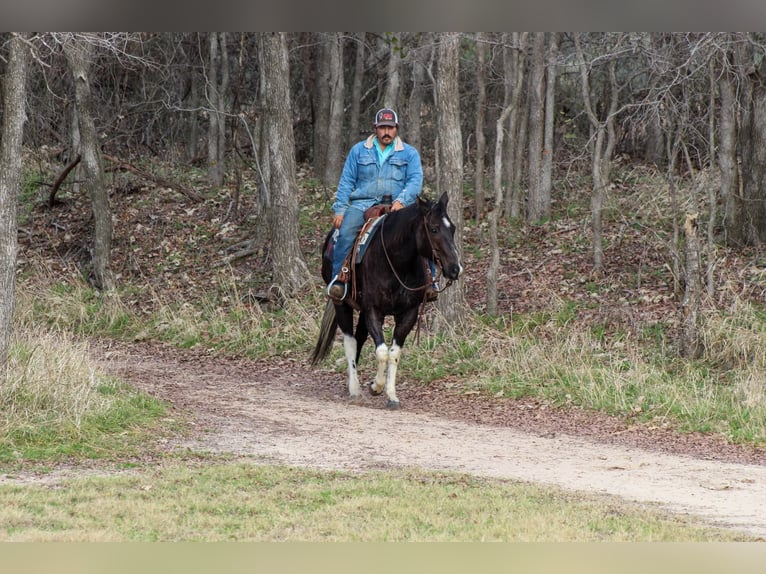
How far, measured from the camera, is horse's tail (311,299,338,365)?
12.7 m

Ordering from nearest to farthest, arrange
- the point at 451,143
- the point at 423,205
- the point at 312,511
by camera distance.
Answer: the point at 312,511
the point at 423,205
the point at 451,143

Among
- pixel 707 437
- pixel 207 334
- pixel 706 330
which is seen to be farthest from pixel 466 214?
pixel 707 437

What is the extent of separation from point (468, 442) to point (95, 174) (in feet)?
41.1

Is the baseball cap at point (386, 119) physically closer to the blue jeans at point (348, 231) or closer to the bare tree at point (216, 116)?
the blue jeans at point (348, 231)

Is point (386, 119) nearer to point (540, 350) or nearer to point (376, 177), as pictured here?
point (376, 177)

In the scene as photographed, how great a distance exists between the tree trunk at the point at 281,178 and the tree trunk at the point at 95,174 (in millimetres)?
3866

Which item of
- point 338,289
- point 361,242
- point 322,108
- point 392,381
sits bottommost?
point 392,381

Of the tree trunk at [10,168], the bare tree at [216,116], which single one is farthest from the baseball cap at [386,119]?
the bare tree at [216,116]

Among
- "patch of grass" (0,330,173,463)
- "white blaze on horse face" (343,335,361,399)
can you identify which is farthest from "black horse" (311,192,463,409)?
"patch of grass" (0,330,173,463)

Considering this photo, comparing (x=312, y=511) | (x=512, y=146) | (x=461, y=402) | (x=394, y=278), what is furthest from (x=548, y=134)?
(x=312, y=511)

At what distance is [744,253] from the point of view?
16984 millimetres

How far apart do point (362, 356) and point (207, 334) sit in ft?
11.7

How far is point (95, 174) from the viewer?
19609 millimetres

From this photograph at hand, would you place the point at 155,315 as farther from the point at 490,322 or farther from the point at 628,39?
the point at 628,39
